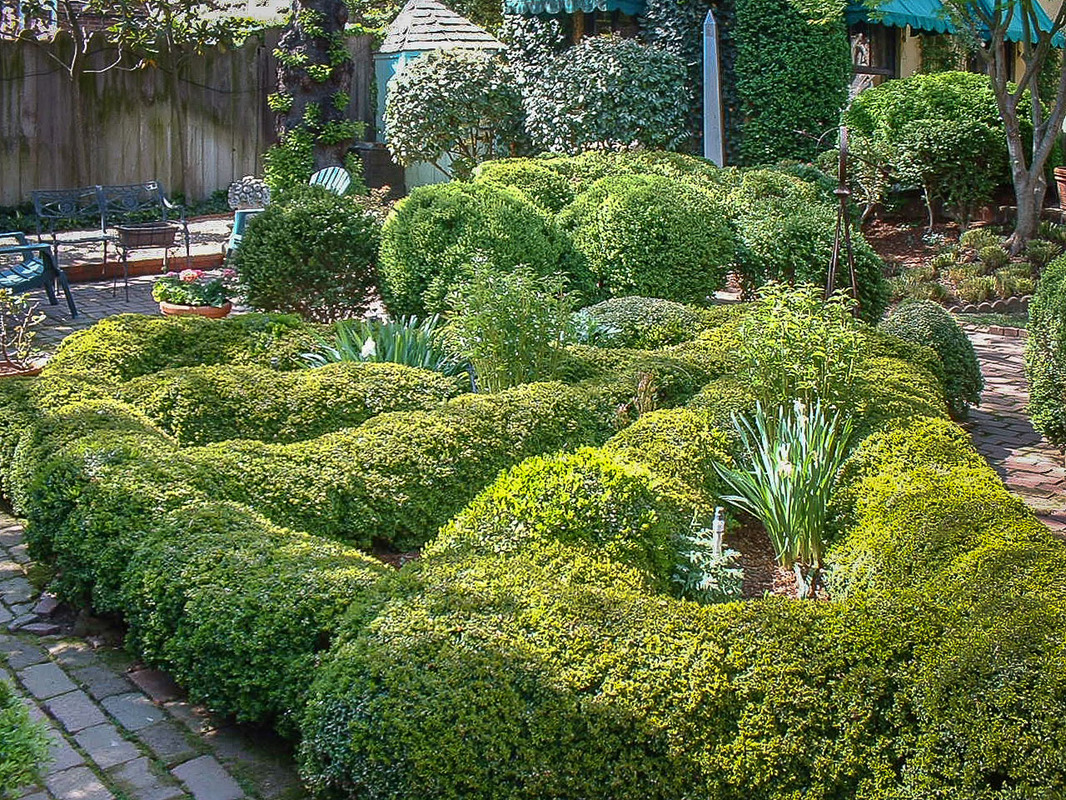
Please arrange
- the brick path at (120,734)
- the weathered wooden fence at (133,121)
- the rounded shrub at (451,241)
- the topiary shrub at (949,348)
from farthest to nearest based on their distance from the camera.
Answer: the weathered wooden fence at (133,121) → the rounded shrub at (451,241) → the topiary shrub at (949,348) → the brick path at (120,734)

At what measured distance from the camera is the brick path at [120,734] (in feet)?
12.1

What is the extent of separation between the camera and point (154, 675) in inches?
177

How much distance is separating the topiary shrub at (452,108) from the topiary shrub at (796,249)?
6090 millimetres

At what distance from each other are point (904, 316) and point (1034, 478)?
1.74 m

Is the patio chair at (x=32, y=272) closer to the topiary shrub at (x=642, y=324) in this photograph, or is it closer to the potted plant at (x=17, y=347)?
the potted plant at (x=17, y=347)

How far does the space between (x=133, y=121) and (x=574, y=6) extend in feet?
21.3

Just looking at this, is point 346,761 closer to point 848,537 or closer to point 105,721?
point 105,721

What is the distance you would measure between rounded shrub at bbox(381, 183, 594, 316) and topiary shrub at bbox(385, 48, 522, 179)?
19.9 feet

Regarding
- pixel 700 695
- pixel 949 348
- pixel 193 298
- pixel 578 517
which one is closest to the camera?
pixel 700 695

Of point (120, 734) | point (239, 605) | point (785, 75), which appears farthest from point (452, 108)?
point (120, 734)

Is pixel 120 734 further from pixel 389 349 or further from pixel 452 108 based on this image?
pixel 452 108

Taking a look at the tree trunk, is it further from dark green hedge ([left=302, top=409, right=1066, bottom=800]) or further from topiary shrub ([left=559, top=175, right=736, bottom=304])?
dark green hedge ([left=302, top=409, right=1066, bottom=800])

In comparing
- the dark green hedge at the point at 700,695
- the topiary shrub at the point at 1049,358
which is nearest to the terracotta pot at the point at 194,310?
the topiary shrub at the point at 1049,358

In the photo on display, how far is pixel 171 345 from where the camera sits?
7.33 meters
